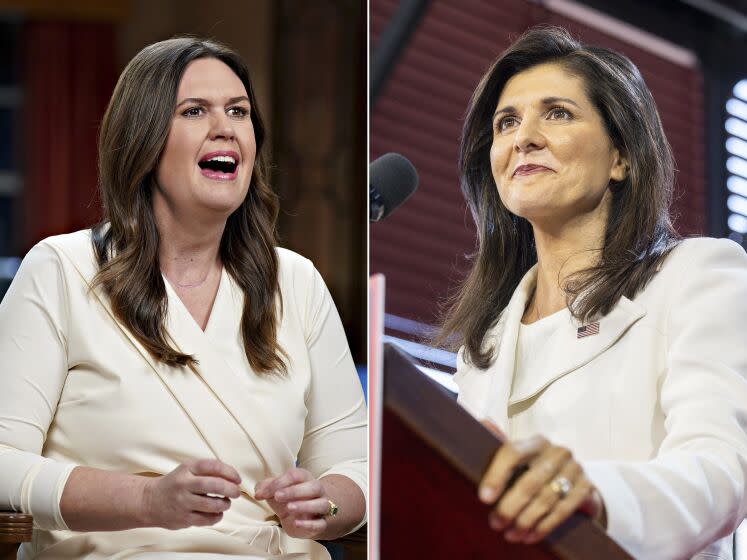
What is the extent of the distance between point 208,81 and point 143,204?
0.20 metres

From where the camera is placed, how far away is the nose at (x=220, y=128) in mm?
1622

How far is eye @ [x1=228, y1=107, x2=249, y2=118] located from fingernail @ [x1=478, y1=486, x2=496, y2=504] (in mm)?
679

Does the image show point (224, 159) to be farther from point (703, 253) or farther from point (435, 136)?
point (703, 253)

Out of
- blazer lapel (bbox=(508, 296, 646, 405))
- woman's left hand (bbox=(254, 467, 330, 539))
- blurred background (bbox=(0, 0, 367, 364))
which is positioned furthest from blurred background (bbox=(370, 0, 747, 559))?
blurred background (bbox=(0, 0, 367, 364))

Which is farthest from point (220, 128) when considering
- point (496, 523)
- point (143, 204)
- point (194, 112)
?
point (496, 523)

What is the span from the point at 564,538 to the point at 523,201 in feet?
1.39

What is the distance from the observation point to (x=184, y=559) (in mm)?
1487

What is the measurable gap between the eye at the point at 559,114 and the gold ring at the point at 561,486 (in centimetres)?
45

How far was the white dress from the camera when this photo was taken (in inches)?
59.3

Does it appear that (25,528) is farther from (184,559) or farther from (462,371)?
(462,371)

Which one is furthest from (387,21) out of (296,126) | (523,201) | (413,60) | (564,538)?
(296,126)

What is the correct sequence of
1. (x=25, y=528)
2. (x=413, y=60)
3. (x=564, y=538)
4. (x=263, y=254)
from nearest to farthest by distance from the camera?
(x=564, y=538) → (x=25, y=528) → (x=413, y=60) → (x=263, y=254)

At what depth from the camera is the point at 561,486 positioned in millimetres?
1296

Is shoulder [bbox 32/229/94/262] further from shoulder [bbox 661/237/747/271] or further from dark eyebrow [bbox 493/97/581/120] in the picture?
shoulder [bbox 661/237/747/271]
